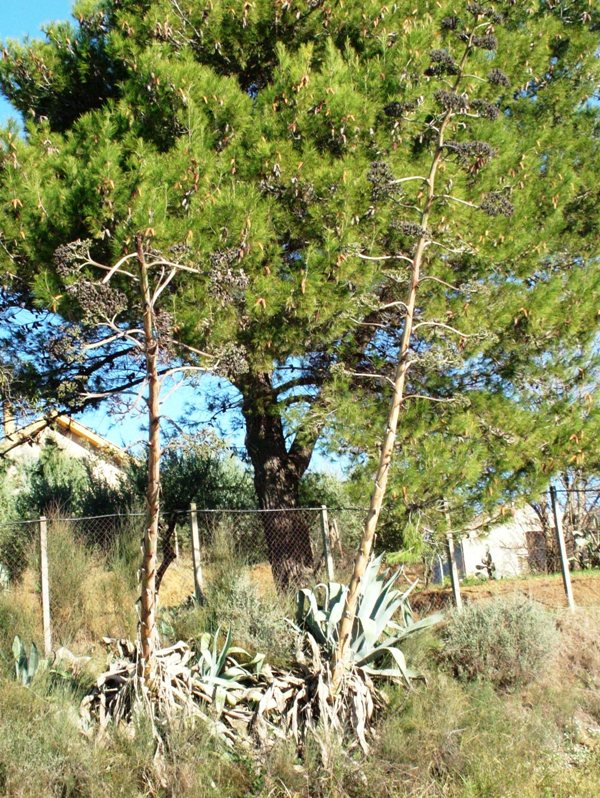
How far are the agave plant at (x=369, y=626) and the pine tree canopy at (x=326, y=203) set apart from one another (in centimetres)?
160

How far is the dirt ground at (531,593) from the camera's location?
35.1ft

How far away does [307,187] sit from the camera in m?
9.13

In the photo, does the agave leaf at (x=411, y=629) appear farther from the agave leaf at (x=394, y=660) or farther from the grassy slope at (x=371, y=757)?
the grassy slope at (x=371, y=757)

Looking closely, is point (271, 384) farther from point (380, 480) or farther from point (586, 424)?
point (380, 480)

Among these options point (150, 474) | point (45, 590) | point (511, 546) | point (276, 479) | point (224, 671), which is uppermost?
point (276, 479)

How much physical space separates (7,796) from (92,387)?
20.7ft

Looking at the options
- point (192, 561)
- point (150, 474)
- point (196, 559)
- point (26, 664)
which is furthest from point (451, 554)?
point (150, 474)

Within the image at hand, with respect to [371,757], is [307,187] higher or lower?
higher

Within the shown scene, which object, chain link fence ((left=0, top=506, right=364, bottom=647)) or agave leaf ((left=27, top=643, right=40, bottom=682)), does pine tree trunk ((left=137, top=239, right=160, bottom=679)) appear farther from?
chain link fence ((left=0, top=506, right=364, bottom=647))

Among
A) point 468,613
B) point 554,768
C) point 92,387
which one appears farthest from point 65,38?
point 554,768

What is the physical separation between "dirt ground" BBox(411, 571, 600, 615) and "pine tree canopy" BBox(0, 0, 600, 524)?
2.12 metres

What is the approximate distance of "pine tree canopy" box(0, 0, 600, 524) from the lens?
8531 mm

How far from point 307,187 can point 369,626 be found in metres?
4.64

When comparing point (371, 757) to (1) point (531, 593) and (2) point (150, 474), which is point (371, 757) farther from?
(1) point (531, 593)
